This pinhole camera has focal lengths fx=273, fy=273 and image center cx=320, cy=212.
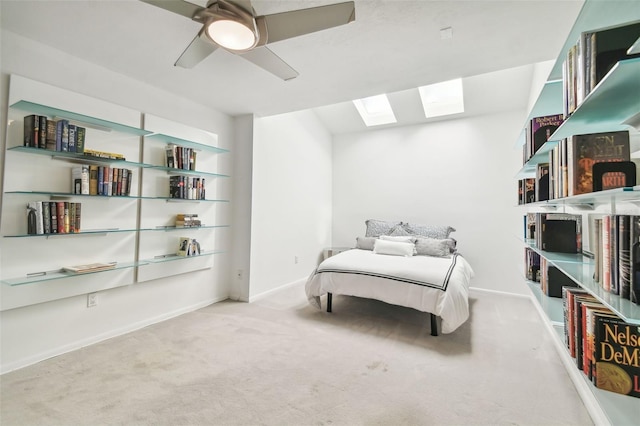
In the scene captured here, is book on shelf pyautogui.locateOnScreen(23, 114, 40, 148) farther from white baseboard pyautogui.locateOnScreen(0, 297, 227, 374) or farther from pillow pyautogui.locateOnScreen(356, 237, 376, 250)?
pillow pyautogui.locateOnScreen(356, 237, 376, 250)

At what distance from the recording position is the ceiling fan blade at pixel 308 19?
4.36 ft

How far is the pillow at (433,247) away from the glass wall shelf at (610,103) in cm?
236

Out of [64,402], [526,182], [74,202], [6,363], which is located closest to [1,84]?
[74,202]

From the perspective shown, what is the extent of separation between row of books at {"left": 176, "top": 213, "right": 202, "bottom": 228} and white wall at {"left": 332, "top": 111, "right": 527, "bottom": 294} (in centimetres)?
289

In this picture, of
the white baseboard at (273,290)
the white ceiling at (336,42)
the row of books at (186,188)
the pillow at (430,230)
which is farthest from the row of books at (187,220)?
the pillow at (430,230)

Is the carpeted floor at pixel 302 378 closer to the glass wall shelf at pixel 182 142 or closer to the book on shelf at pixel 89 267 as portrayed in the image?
the book on shelf at pixel 89 267

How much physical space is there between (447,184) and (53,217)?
475 cm

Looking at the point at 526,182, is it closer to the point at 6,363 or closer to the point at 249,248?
the point at 249,248

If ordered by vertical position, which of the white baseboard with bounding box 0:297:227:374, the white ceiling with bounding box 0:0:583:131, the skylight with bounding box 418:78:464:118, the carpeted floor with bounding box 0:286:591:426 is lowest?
the carpeted floor with bounding box 0:286:591:426

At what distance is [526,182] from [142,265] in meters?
3.62

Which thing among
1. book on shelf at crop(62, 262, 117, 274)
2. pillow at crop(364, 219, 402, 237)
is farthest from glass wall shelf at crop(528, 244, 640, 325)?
book on shelf at crop(62, 262, 117, 274)

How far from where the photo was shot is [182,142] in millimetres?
3006

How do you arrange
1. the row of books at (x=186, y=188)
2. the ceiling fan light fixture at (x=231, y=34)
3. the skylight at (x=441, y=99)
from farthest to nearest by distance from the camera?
1. the skylight at (x=441, y=99)
2. the row of books at (x=186, y=188)
3. the ceiling fan light fixture at (x=231, y=34)

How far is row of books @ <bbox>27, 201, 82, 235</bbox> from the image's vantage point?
1.99m
